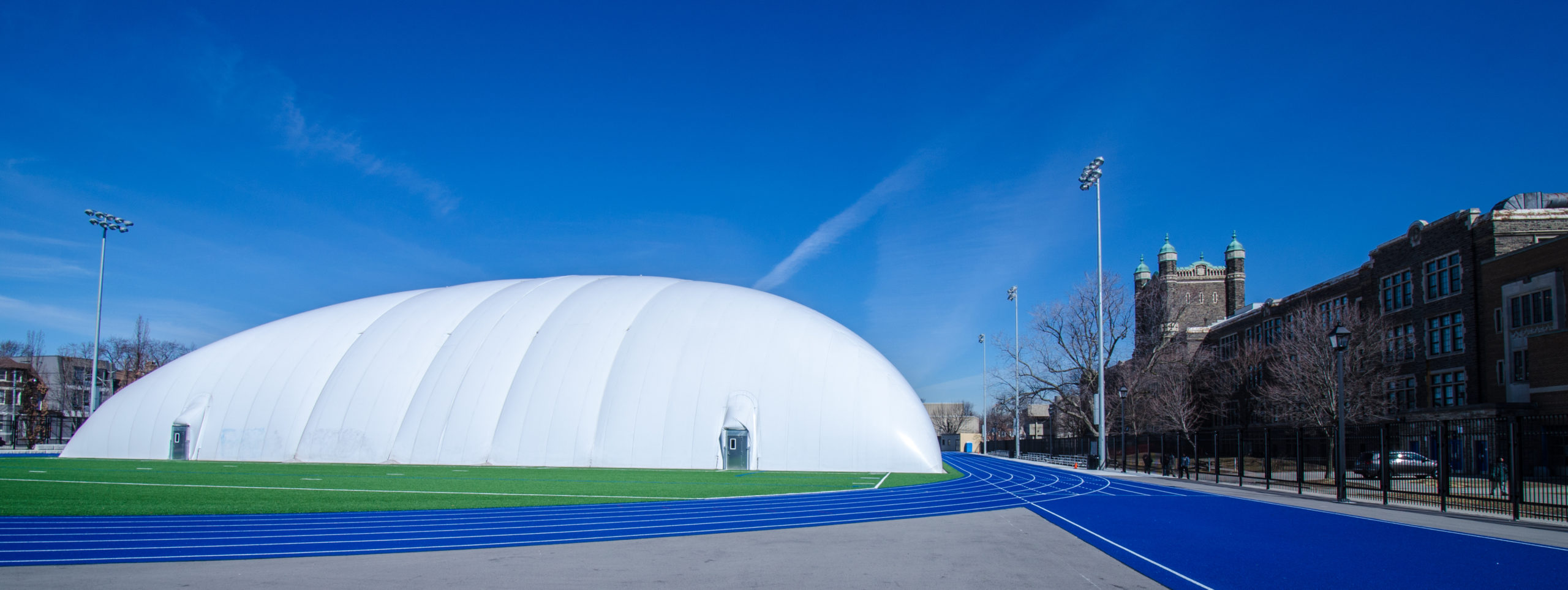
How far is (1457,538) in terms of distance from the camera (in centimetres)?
1188

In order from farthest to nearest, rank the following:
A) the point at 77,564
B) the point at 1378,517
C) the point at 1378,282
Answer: the point at 1378,282 → the point at 1378,517 → the point at 77,564

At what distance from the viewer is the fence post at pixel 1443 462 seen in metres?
17.6

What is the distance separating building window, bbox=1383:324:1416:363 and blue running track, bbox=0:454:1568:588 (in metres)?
34.8

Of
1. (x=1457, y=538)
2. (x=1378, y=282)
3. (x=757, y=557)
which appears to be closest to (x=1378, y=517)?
(x=1457, y=538)

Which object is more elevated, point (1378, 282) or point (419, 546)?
point (1378, 282)

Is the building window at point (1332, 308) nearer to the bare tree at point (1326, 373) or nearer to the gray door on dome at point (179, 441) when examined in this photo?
the bare tree at point (1326, 373)

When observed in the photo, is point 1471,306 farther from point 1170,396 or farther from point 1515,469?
point 1515,469

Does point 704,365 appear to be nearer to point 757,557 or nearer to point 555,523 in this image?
point 555,523

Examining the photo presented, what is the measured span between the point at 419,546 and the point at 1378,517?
54.1 feet

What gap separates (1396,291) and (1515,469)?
3767 centimetres

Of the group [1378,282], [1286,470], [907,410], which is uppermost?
[1378,282]

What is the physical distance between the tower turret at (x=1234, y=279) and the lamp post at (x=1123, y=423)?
38.0 m

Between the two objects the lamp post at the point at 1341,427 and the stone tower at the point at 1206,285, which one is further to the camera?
the stone tower at the point at 1206,285

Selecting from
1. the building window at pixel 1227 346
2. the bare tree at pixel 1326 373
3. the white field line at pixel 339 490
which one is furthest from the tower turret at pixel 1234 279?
the white field line at pixel 339 490
